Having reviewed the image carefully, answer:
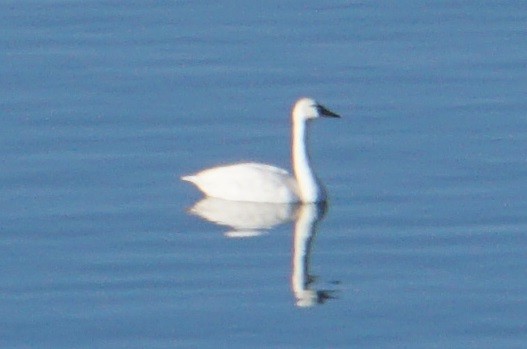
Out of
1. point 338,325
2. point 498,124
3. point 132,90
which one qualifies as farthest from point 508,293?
point 132,90

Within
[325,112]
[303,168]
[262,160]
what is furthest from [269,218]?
[262,160]

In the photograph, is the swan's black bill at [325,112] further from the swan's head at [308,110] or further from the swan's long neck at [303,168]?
the swan's long neck at [303,168]

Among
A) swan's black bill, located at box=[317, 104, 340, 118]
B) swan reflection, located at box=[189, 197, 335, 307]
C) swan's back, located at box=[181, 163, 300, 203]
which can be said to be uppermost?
swan's black bill, located at box=[317, 104, 340, 118]

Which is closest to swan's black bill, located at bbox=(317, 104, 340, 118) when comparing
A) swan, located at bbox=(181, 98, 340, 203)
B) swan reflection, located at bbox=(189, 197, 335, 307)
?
swan, located at bbox=(181, 98, 340, 203)

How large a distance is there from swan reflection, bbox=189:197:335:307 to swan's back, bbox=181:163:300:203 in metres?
0.07

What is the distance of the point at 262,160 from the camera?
18578 mm

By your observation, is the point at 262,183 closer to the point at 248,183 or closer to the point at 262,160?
the point at 248,183

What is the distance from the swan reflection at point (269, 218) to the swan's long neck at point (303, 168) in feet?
0.33

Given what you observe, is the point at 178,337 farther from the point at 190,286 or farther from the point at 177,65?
the point at 177,65

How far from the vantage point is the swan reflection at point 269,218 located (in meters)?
15.3

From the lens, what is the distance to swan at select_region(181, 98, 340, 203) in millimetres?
17312

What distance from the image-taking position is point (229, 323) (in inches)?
523

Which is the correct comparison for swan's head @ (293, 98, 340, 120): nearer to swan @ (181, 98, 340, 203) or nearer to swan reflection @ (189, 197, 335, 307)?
swan @ (181, 98, 340, 203)

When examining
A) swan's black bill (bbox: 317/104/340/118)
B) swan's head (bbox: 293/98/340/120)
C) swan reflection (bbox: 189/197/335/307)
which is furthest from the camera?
swan's head (bbox: 293/98/340/120)
